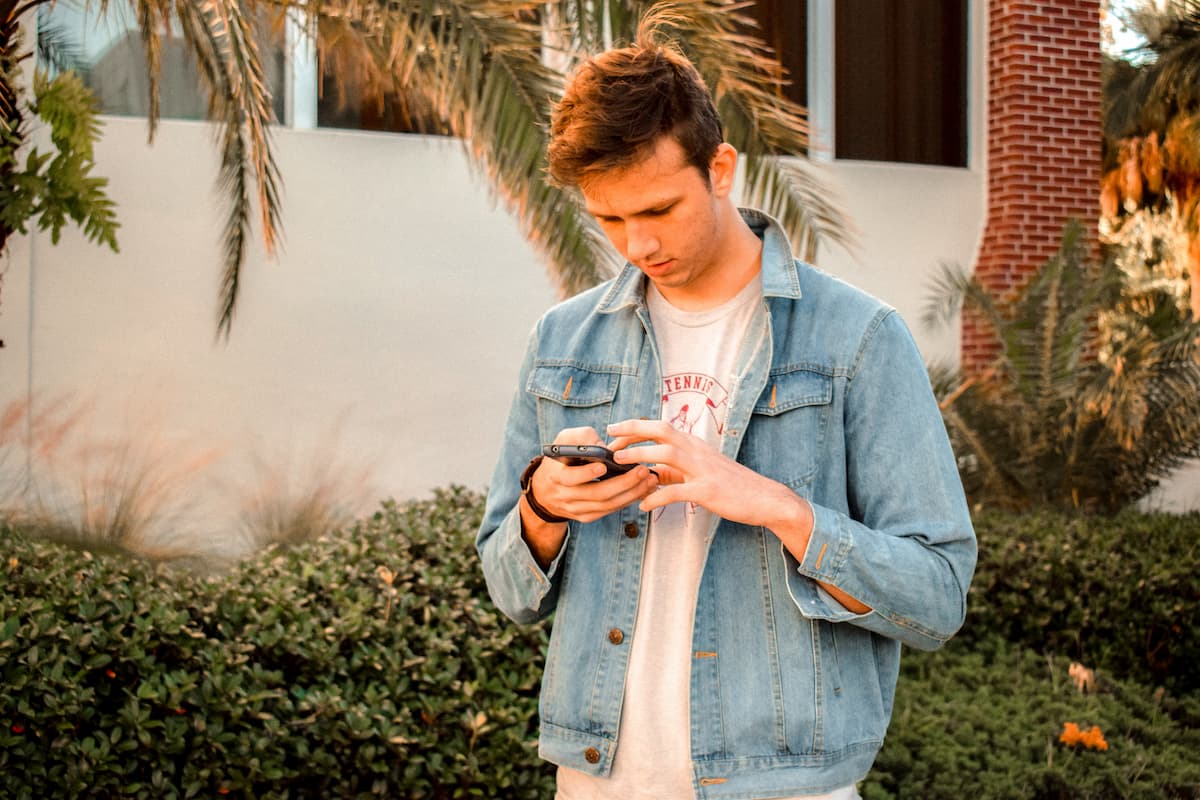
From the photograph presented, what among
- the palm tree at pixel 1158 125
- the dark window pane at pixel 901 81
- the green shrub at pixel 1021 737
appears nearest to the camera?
the green shrub at pixel 1021 737

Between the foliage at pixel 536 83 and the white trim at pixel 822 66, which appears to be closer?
the foliage at pixel 536 83

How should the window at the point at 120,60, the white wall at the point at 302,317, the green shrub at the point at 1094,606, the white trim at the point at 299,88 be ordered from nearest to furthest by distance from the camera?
the green shrub at the point at 1094,606
the white wall at the point at 302,317
the window at the point at 120,60
the white trim at the point at 299,88

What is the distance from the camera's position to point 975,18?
10320mm

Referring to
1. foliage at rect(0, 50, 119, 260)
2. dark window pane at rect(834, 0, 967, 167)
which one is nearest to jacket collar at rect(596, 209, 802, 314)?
foliage at rect(0, 50, 119, 260)

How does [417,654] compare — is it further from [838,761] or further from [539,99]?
[838,761]

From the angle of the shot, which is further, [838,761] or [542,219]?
[542,219]

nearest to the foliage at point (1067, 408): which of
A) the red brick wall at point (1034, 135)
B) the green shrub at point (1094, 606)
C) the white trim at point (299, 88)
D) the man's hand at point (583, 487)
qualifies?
the green shrub at point (1094, 606)

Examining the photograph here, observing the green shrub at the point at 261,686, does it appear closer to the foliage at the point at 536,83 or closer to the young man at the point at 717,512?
the foliage at the point at 536,83

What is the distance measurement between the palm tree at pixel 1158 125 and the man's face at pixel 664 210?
33.3ft

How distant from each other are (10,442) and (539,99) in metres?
4.19

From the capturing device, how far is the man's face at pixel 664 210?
1.74 m

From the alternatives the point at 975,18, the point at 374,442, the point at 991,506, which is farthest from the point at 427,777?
the point at 975,18

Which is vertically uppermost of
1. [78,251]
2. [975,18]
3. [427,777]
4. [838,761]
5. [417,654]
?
[975,18]

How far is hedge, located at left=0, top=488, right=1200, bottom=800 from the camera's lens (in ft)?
11.9
